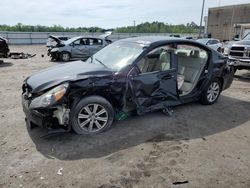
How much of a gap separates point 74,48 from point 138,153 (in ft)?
36.8

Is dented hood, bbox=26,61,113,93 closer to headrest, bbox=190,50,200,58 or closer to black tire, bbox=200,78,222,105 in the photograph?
headrest, bbox=190,50,200,58

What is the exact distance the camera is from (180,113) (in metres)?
5.02

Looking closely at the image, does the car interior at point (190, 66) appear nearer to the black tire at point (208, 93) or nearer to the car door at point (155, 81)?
the black tire at point (208, 93)

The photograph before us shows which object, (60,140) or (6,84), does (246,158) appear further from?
(6,84)

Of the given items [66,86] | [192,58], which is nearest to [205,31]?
[192,58]

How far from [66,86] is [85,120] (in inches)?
25.8

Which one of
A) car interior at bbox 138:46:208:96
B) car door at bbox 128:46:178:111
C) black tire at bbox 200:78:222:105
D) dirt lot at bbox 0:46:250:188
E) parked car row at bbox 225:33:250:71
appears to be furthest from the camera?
parked car row at bbox 225:33:250:71

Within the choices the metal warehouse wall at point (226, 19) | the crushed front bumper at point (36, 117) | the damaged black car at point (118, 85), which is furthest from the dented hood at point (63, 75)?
the metal warehouse wall at point (226, 19)

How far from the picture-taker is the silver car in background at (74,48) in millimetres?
13375

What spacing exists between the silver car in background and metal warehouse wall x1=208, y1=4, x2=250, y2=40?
32105mm

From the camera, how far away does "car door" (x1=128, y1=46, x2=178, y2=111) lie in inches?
167

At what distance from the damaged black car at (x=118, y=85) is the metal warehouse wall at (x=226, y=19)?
125 ft

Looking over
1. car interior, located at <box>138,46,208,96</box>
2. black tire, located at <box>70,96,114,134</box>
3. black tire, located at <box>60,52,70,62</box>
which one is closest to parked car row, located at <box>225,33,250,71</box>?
car interior, located at <box>138,46,208,96</box>

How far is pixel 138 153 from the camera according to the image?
346 cm
